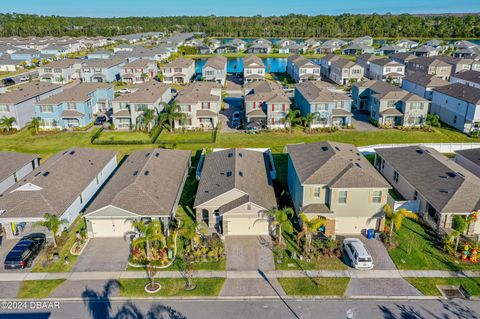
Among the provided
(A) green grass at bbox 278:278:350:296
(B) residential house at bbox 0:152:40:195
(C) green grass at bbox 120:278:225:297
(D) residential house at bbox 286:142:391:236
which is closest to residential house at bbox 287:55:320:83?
(D) residential house at bbox 286:142:391:236

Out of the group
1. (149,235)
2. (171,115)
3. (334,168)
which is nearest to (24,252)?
(149,235)

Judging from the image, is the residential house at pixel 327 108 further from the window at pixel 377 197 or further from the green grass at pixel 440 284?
the green grass at pixel 440 284

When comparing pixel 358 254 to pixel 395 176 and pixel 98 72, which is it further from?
pixel 98 72

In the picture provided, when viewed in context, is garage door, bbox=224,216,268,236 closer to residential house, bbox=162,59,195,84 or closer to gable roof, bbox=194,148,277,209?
gable roof, bbox=194,148,277,209

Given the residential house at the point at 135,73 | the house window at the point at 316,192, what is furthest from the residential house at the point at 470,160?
the residential house at the point at 135,73

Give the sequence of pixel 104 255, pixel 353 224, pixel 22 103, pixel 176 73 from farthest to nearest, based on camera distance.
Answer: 1. pixel 176 73
2. pixel 22 103
3. pixel 353 224
4. pixel 104 255

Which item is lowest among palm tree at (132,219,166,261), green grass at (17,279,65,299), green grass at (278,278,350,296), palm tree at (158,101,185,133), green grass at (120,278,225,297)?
green grass at (17,279,65,299)

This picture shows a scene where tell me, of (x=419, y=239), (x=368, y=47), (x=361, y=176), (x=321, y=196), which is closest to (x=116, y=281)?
(x=321, y=196)
